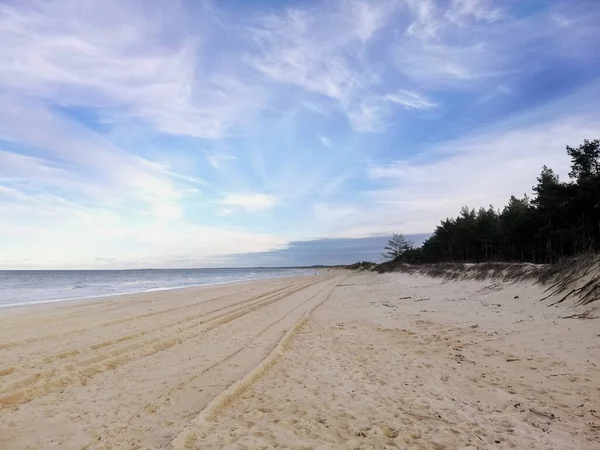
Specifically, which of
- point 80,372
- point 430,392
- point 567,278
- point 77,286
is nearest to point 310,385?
point 430,392

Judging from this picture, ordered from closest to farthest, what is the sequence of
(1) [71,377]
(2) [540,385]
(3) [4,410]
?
(3) [4,410] < (2) [540,385] < (1) [71,377]

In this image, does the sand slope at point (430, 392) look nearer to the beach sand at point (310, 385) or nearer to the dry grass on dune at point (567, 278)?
the beach sand at point (310, 385)

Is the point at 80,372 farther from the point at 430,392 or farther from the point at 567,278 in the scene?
the point at 567,278

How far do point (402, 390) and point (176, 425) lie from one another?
303 centimetres

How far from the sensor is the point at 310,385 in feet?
19.3

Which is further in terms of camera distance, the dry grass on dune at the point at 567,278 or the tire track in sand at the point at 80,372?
the dry grass on dune at the point at 567,278

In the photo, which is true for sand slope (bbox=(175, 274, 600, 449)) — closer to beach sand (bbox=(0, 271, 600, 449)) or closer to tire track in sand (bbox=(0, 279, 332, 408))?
beach sand (bbox=(0, 271, 600, 449))

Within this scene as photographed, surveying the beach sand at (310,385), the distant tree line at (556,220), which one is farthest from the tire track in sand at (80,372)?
the distant tree line at (556,220)

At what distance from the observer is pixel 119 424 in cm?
450

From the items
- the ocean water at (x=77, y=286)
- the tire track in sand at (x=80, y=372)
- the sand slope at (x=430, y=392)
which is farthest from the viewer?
the ocean water at (x=77, y=286)

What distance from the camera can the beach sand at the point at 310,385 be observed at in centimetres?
412

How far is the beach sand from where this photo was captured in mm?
4121

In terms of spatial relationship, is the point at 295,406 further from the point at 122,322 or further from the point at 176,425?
the point at 122,322

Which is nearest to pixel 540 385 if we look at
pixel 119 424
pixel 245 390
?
pixel 245 390
